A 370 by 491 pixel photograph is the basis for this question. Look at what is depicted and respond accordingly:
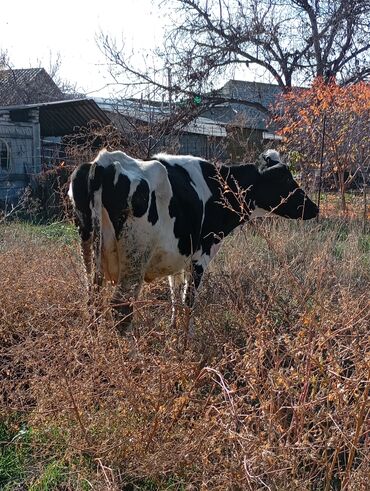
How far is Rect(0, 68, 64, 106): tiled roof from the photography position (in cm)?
3303

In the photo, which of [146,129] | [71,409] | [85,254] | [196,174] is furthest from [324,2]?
[71,409]

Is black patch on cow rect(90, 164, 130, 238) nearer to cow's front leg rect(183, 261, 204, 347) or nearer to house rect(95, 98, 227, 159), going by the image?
cow's front leg rect(183, 261, 204, 347)

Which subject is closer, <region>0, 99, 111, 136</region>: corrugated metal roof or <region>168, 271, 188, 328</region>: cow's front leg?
<region>168, 271, 188, 328</region>: cow's front leg

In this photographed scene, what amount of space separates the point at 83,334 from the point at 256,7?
60.0 ft

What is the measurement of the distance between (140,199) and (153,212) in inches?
7.5

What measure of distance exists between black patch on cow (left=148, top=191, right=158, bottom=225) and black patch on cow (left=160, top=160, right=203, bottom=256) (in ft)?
0.78

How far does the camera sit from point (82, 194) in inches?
186

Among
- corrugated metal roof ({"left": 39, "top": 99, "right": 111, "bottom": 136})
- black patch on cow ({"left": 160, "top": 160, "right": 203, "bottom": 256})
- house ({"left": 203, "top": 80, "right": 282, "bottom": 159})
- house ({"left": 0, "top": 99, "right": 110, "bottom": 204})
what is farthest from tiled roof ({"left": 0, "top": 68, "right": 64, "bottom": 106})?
black patch on cow ({"left": 160, "top": 160, "right": 203, "bottom": 256})

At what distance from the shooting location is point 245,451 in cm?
279

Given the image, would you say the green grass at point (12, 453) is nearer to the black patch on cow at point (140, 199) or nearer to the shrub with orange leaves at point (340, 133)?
the black patch on cow at point (140, 199)

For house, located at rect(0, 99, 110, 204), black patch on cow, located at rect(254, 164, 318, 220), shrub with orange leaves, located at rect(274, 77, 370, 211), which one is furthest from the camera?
house, located at rect(0, 99, 110, 204)

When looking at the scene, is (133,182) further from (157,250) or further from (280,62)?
(280,62)

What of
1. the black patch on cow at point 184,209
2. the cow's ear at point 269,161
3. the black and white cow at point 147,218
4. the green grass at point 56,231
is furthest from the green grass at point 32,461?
the green grass at point 56,231

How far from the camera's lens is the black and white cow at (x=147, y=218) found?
4.71 m
